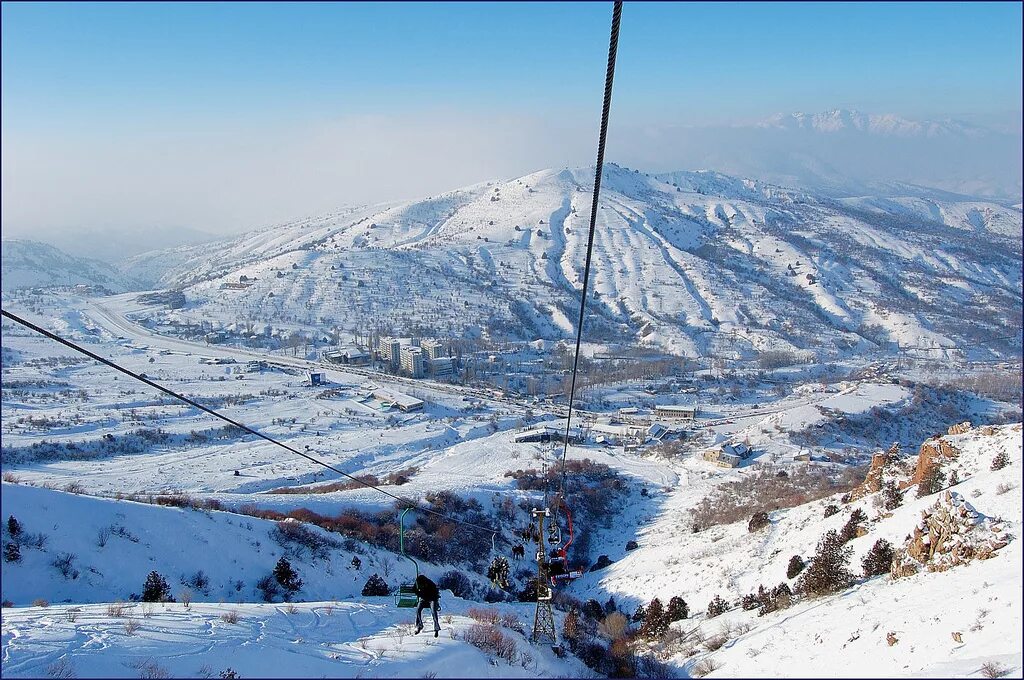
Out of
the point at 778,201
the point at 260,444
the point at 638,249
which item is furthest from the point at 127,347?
the point at 778,201

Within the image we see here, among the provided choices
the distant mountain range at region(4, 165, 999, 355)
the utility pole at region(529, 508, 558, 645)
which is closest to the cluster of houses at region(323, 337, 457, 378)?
the distant mountain range at region(4, 165, 999, 355)

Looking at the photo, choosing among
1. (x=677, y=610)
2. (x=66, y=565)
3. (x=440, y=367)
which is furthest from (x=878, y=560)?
(x=440, y=367)

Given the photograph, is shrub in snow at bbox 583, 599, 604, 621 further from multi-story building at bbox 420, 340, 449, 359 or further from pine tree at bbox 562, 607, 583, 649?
multi-story building at bbox 420, 340, 449, 359

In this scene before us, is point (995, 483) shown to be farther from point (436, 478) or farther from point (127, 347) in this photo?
point (127, 347)

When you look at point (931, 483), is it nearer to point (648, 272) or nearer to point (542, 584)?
point (542, 584)

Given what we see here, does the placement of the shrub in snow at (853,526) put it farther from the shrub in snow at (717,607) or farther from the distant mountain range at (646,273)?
the distant mountain range at (646,273)

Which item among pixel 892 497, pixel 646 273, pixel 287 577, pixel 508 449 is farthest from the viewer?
pixel 646 273

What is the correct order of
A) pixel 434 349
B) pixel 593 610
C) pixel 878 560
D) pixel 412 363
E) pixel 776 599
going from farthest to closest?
pixel 434 349
pixel 412 363
pixel 593 610
pixel 776 599
pixel 878 560
